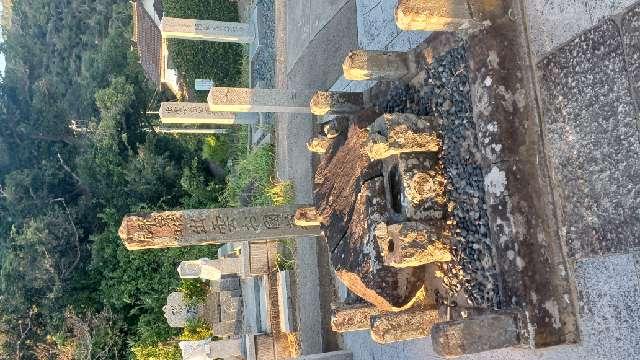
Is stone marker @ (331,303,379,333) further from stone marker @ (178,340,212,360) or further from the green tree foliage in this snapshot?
the green tree foliage

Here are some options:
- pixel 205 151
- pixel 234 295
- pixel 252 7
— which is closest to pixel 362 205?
pixel 234 295

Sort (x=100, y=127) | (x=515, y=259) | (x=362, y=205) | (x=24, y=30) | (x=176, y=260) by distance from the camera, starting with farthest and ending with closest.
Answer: (x=24, y=30)
(x=100, y=127)
(x=176, y=260)
(x=362, y=205)
(x=515, y=259)

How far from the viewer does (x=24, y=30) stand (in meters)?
19.8

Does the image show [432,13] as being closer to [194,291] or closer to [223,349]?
[223,349]

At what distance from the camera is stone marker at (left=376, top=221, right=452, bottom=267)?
4.62 meters

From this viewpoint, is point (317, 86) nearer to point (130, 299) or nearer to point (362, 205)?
point (362, 205)

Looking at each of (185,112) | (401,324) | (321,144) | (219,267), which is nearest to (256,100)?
(321,144)

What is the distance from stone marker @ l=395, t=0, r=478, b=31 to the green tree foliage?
9.48 m

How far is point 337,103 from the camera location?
610cm

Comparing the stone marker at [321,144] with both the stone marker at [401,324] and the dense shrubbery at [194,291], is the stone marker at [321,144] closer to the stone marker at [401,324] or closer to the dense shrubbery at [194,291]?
the stone marker at [401,324]

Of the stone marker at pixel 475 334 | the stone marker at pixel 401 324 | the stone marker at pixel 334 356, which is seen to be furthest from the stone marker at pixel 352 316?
the stone marker at pixel 334 356

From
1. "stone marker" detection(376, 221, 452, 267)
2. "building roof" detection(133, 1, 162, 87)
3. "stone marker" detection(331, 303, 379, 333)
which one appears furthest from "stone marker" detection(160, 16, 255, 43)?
"stone marker" detection(376, 221, 452, 267)

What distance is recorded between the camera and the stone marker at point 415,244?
462cm

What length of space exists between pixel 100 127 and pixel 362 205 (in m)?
11.8
